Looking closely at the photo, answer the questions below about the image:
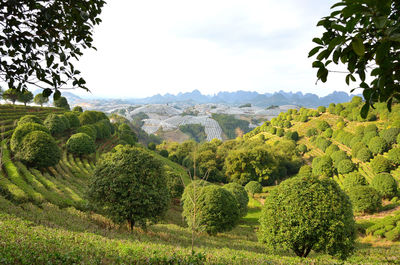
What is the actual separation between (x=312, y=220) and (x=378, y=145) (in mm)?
39116

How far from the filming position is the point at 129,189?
12039mm

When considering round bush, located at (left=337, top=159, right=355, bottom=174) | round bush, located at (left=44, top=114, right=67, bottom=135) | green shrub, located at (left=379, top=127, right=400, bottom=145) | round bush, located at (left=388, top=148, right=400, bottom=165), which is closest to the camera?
round bush, located at (left=44, top=114, right=67, bottom=135)

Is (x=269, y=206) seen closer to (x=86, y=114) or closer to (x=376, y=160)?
(x=376, y=160)

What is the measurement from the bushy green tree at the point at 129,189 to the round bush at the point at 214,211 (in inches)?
208

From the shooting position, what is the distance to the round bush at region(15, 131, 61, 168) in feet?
72.3

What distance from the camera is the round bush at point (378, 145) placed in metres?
38.7

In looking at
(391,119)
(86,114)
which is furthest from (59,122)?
(391,119)

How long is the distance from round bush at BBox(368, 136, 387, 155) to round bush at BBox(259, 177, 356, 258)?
36.9 metres

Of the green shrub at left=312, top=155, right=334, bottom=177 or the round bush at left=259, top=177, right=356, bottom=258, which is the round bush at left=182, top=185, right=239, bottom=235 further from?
the green shrub at left=312, top=155, right=334, bottom=177

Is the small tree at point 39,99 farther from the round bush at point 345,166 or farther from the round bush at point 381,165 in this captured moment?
the round bush at point 381,165

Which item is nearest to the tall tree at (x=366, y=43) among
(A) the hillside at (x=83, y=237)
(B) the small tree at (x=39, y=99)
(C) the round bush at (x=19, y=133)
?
(A) the hillside at (x=83, y=237)

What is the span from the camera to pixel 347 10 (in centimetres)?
138

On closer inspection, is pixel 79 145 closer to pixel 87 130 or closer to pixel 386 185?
pixel 87 130

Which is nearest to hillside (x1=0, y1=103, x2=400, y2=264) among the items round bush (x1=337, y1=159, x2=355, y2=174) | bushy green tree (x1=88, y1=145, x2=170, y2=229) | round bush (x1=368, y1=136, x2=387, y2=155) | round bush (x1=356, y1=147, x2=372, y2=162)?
bushy green tree (x1=88, y1=145, x2=170, y2=229)
